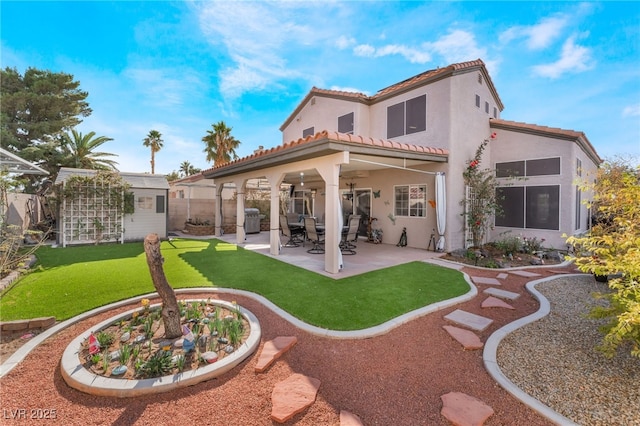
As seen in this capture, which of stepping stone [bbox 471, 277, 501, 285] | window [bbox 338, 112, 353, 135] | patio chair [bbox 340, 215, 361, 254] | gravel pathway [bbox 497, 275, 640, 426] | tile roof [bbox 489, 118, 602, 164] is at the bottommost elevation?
gravel pathway [bbox 497, 275, 640, 426]

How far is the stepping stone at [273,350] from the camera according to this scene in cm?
310

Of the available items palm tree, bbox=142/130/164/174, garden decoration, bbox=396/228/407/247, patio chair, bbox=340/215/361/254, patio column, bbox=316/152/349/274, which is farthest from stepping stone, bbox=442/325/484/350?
palm tree, bbox=142/130/164/174

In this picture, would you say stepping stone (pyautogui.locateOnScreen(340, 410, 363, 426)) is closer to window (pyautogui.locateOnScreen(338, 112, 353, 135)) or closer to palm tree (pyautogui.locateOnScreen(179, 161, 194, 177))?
window (pyautogui.locateOnScreen(338, 112, 353, 135))

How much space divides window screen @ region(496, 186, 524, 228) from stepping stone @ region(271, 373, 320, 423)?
11436mm

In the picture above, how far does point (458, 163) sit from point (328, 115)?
659 centimetres

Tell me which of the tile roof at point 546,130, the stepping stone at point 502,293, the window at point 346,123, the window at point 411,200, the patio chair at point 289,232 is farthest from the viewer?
the window at point 346,123

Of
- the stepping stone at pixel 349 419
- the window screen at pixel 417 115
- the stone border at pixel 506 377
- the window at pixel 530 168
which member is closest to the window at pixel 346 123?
the window screen at pixel 417 115

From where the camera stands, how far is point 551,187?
10133 mm

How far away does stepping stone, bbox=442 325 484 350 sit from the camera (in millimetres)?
3627

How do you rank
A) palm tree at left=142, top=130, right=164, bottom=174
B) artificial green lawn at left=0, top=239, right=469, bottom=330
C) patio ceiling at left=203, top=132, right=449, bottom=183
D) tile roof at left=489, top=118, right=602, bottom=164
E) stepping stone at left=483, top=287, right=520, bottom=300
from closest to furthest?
artificial green lawn at left=0, top=239, right=469, bottom=330 → stepping stone at left=483, top=287, right=520, bottom=300 → patio ceiling at left=203, top=132, right=449, bottom=183 → tile roof at left=489, top=118, right=602, bottom=164 → palm tree at left=142, top=130, right=164, bottom=174

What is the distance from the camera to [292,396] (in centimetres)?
262

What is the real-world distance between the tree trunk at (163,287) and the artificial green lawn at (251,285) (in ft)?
5.77

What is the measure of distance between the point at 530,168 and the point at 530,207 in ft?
4.97

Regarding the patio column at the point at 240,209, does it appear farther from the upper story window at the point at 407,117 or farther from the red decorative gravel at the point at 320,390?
the red decorative gravel at the point at 320,390
